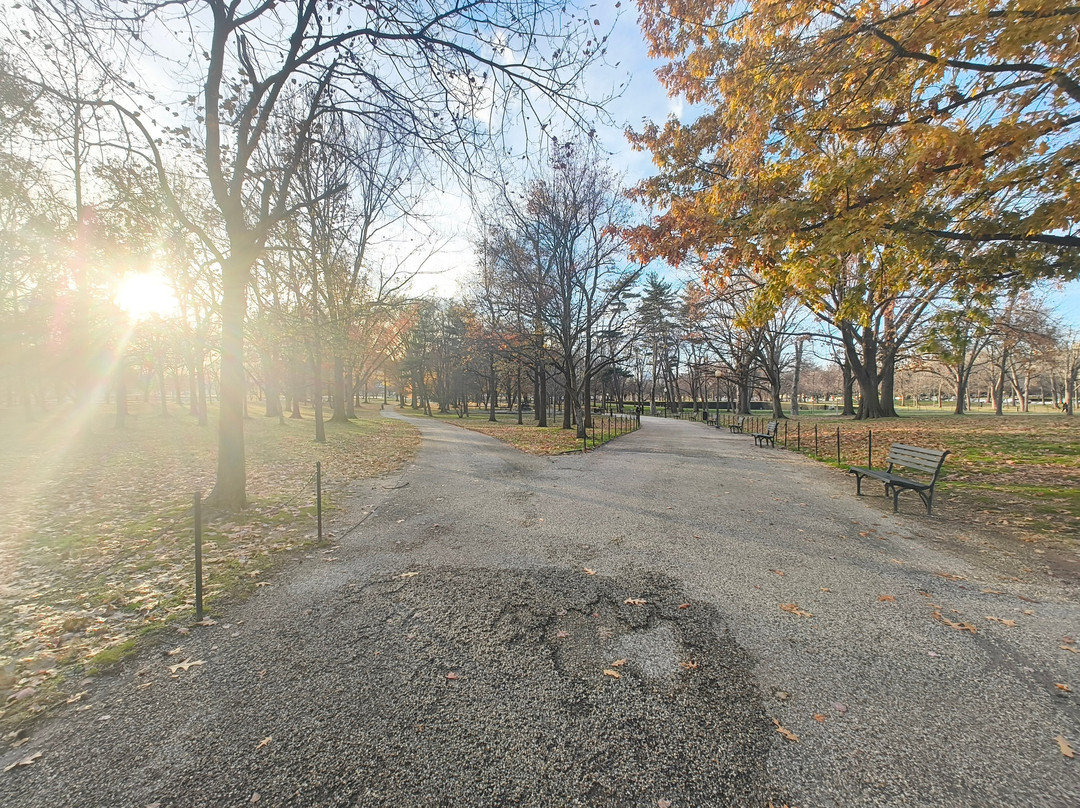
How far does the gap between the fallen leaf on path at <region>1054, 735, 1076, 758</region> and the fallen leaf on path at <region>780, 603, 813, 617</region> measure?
4.93ft

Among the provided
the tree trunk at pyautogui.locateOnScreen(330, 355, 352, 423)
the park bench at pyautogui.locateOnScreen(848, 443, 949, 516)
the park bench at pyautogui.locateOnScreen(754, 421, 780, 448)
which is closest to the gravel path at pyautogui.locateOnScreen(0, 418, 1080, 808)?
the park bench at pyautogui.locateOnScreen(848, 443, 949, 516)

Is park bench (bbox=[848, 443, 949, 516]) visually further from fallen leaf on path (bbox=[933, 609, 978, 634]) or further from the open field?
fallen leaf on path (bbox=[933, 609, 978, 634])

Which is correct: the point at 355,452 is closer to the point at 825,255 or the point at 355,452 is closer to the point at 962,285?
the point at 825,255

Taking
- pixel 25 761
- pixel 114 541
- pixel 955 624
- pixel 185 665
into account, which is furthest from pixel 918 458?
pixel 114 541

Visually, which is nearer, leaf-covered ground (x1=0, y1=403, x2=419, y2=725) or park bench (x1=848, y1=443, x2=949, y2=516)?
→ leaf-covered ground (x1=0, y1=403, x2=419, y2=725)

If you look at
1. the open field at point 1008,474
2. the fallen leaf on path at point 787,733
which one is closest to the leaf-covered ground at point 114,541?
the fallen leaf on path at point 787,733

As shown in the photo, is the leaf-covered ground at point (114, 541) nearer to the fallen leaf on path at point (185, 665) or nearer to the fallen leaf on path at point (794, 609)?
the fallen leaf on path at point (185, 665)

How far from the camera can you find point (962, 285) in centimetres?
787

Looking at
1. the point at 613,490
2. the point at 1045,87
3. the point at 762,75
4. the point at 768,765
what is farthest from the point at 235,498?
the point at 1045,87

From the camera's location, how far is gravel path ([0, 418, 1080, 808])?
2.22 m

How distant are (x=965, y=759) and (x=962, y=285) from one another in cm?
879

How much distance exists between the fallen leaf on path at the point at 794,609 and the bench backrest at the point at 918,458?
4355mm

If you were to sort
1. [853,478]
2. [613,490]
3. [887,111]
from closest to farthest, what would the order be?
[887,111]
[613,490]
[853,478]

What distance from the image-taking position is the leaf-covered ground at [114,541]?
3482mm
